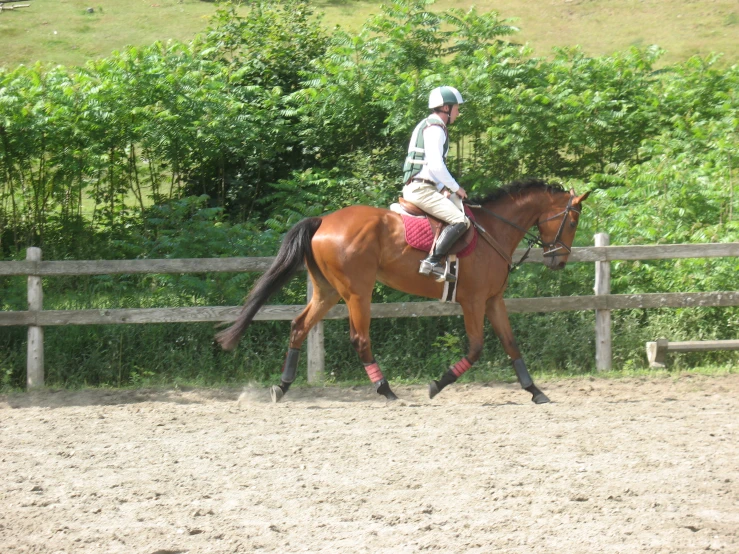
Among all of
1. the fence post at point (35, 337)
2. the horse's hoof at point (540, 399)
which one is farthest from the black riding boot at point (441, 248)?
the fence post at point (35, 337)

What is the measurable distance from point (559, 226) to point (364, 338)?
2231 millimetres

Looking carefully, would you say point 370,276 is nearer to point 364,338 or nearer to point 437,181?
point 364,338

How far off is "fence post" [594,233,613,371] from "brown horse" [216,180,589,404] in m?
1.18

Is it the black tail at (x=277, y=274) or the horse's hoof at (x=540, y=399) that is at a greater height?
the black tail at (x=277, y=274)

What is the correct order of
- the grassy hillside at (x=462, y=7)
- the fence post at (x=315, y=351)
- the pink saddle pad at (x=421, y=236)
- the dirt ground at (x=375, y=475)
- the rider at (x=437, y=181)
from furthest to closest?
the grassy hillside at (x=462, y=7) < the fence post at (x=315, y=351) < the pink saddle pad at (x=421, y=236) < the rider at (x=437, y=181) < the dirt ground at (x=375, y=475)

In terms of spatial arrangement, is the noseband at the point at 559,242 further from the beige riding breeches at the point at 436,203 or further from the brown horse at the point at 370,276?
the beige riding breeches at the point at 436,203

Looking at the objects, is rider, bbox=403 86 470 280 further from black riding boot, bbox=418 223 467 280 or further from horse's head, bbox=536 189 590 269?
horse's head, bbox=536 189 590 269

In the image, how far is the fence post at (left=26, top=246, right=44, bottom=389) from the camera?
8.26 metres

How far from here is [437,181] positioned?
288 inches

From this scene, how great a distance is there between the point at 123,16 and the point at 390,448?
1420 inches

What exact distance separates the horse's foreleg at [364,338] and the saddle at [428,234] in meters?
0.71

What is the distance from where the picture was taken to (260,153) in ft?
40.4

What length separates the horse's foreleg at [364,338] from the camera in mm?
7535

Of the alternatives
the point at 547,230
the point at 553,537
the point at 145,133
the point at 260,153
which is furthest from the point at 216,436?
the point at 260,153
